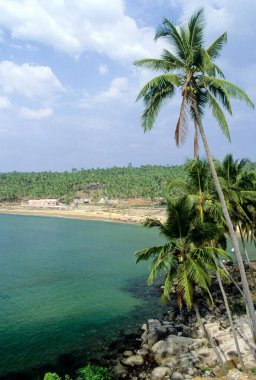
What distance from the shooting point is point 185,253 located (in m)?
17.2

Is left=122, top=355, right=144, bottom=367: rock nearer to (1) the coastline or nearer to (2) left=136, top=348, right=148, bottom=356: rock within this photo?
(2) left=136, top=348, right=148, bottom=356: rock

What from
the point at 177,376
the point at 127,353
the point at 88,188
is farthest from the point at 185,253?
the point at 88,188

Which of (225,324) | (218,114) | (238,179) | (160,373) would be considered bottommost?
(160,373)

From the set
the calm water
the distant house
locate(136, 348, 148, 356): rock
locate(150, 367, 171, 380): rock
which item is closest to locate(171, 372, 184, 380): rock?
locate(150, 367, 171, 380): rock

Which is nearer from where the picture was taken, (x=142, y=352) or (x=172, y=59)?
(x=172, y=59)

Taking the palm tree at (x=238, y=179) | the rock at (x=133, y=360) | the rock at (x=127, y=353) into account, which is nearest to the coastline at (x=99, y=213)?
the palm tree at (x=238, y=179)

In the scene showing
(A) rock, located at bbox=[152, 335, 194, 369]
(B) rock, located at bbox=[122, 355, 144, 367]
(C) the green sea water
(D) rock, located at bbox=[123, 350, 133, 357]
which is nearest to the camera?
(A) rock, located at bbox=[152, 335, 194, 369]

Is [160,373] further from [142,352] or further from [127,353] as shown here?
[127,353]

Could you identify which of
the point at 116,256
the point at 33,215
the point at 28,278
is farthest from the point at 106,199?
the point at 28,278

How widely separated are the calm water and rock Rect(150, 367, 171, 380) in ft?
16.3

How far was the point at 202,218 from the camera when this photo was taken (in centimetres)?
1844

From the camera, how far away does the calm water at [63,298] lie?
23672 millimetres

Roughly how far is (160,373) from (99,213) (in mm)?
114657

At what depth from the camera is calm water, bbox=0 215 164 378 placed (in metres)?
23.7
